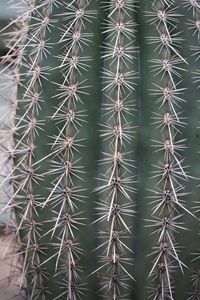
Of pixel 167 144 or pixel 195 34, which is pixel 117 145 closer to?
pixel 167 144

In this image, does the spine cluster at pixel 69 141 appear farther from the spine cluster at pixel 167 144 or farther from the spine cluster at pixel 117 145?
the spine cluster at pixel 167 144

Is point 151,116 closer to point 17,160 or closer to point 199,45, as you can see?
point 199,45

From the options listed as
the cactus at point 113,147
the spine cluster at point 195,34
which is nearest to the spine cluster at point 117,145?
the cactus at point 113,147

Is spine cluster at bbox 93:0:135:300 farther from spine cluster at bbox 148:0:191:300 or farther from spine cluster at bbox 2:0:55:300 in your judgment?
spine cluster at bbox 2:0:55:300

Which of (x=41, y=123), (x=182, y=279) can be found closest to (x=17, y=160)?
(x=41, y=123)

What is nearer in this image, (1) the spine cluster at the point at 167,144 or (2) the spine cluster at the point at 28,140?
(1) the spine cluster at the point at 167,144

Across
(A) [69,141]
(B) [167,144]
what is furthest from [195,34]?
(A) [69,141]

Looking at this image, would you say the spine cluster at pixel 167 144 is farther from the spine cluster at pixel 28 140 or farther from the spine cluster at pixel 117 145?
the spine cluster at pixel 28 140
